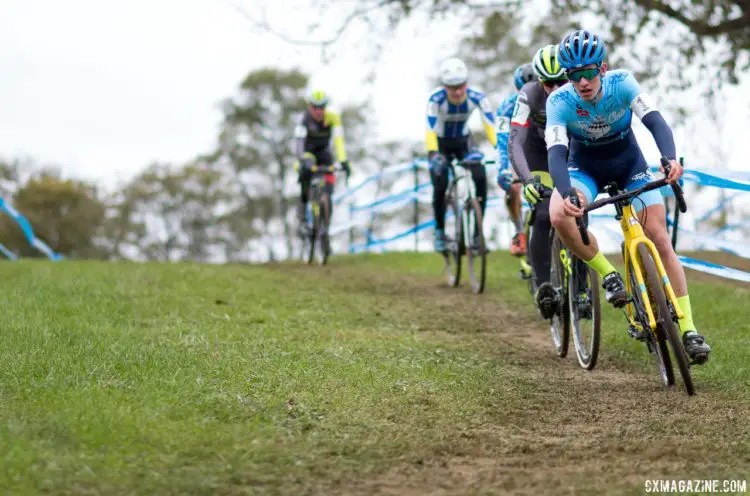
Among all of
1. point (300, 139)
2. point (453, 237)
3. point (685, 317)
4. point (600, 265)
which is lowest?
point (685, 317)

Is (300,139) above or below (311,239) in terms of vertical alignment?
above

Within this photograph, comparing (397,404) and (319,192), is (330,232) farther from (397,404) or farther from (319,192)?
(397,404)

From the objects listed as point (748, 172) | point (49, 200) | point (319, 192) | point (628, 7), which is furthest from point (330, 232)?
point (49, 200)

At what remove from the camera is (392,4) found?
18734mm

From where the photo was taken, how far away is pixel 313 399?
6.00m

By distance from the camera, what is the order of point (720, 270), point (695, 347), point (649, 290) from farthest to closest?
point (720, 270)
point (649, 290)
point (695, 347)

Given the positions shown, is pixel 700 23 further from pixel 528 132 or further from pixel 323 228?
pixel 528 132

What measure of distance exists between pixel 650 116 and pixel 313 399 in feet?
9.98

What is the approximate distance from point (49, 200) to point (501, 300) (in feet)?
152

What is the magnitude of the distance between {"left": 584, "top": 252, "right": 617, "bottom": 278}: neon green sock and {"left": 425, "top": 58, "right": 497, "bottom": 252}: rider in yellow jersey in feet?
15.1

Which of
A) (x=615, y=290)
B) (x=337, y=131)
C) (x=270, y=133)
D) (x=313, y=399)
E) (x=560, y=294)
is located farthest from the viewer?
(x=270, y=133)

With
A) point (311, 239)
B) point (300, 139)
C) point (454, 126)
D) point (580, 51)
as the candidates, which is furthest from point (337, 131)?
point (580, 51)

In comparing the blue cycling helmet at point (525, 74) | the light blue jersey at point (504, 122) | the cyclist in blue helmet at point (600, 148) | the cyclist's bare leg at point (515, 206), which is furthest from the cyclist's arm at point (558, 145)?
the cyclist's bare leg at point (515, 206)

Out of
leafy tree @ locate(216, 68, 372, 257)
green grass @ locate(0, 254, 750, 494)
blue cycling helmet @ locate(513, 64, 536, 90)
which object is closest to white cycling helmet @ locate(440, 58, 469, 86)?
blue cycling helmet @ locate(513, 64, 536, 90)
